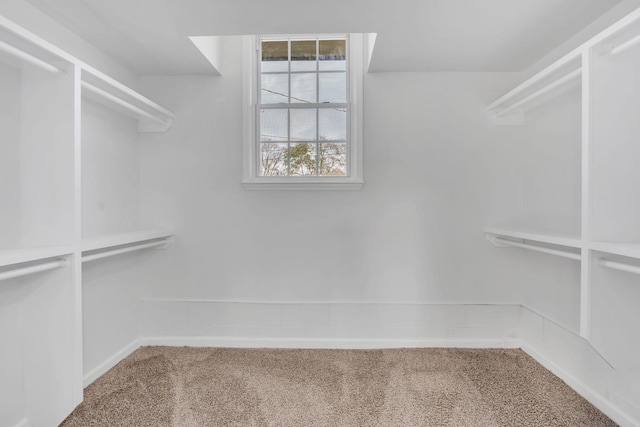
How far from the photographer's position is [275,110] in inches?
95.9

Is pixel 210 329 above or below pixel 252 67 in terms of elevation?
below

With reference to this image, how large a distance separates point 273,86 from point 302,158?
0.60m

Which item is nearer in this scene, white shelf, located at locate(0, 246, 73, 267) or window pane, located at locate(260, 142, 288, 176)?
white shelf, located at locate(0, 246, 73, 267)

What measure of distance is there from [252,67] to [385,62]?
3.22ft

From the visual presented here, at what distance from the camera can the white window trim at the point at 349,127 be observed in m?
2.32

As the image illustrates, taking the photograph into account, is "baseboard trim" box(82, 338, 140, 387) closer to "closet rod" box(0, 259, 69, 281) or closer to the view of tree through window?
"closet rod" box(0, 259, 69, 281)

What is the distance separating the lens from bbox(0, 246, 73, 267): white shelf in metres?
1.11

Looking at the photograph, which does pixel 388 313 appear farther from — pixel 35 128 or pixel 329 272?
pixel 35 128

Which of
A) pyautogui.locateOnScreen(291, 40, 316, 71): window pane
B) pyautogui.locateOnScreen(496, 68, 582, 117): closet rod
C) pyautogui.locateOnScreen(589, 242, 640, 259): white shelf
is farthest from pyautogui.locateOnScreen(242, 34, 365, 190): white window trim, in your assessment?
pyautogui.locateOnScreen(589, 242, 640, 259): white shelf

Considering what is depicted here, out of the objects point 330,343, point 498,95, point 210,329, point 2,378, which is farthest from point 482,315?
point 2,378

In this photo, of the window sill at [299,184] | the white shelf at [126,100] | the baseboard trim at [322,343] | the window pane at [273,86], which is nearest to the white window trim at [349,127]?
the window sill at [299,184]

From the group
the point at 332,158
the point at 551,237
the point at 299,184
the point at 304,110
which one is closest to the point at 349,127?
the point at 332,158

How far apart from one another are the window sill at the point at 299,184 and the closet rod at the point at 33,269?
1195mm

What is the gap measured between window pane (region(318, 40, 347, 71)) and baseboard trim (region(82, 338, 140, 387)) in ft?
8.07
